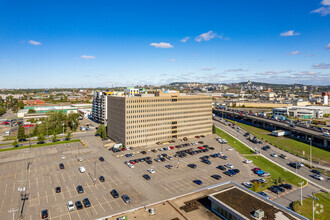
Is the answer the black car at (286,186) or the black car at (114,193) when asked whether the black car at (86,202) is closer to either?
the black car at (114,193)

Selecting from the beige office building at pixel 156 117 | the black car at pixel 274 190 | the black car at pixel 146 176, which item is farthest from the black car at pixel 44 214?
the black car at pixel 274 190

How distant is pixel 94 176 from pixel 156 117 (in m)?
40.4

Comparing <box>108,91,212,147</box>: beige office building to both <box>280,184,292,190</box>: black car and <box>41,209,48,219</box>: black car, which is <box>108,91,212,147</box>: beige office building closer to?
<box>41,209,48,219</box>: black car

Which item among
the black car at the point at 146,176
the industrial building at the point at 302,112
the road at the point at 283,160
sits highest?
the industrial building at the point at 302,112

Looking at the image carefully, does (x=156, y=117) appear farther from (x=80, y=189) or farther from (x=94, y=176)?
(x=80, y=189)

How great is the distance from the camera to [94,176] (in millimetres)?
58438

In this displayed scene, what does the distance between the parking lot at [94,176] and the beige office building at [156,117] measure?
806 cm

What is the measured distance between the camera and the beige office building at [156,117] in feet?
282

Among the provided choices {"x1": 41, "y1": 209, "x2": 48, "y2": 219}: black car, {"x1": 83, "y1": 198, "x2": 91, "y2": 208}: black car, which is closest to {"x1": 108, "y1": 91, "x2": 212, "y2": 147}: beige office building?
{"x1": 83, "y1": 198, "x2": 91, "y2": 208}: black car

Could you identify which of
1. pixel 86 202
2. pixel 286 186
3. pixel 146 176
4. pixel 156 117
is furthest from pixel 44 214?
pixel 156 117

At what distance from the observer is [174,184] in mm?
53469

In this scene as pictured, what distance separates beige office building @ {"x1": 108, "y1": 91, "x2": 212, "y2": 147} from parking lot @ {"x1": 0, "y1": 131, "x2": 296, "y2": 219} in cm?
806

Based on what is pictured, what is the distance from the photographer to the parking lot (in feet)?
144

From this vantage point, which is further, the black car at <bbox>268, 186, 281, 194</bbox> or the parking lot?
the black car at <bbox>268, 186, 281, 194</bbox>
